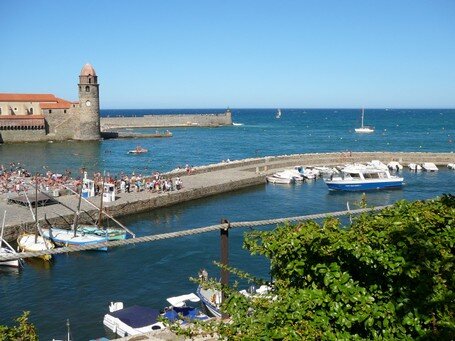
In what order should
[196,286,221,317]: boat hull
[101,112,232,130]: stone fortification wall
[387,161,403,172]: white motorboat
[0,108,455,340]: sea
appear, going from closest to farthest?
[196,286,221,317]: boat hull < [0,108,455,340]: sea < [387,161,403,172]: white motorboat < [101,112,232,130]: stone fortification wall

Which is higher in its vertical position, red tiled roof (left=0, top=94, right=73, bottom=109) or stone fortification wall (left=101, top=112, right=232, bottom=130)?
red tiled roof (left=0, top=94, right=73, bottom=109)

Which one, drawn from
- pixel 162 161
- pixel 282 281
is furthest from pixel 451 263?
pixel 162 161

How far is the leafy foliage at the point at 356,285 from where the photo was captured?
500cm

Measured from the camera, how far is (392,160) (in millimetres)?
60062

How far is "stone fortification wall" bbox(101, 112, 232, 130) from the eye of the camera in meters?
141

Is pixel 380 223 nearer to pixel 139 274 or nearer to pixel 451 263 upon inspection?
pixel 451 263

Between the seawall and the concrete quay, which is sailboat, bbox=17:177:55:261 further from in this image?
the seawall

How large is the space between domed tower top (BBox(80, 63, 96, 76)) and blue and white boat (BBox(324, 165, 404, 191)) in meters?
64.2

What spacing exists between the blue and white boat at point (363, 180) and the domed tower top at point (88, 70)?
6415 cm

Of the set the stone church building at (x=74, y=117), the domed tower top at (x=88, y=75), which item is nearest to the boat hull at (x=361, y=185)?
the stone church building at (x=74, y=117)

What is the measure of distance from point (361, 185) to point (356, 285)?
134 ft

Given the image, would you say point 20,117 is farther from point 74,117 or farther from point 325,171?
point 325,171

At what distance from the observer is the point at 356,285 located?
5.29 metres

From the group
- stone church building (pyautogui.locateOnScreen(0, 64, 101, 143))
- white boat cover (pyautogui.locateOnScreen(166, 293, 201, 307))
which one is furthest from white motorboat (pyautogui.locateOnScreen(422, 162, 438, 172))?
stone church building (pyautogui.locateOnScreen(0, 64, 101, 143))
